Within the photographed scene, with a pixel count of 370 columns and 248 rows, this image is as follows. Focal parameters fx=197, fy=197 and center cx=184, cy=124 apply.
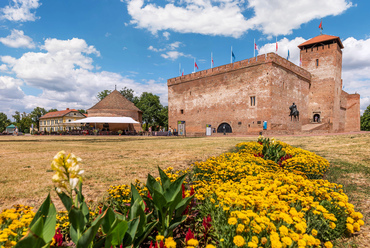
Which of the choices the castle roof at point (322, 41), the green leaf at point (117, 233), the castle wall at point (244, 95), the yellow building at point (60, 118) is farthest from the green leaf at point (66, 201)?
the yellow building at point (60, 118)

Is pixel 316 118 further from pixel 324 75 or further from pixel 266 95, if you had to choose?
pixel 266 95

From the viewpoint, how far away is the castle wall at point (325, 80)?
30141 millimetres

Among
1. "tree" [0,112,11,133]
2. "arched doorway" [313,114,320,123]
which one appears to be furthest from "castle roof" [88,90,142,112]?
"tree" [0,112,11,133]

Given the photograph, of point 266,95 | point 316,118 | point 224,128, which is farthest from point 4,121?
point 316,118

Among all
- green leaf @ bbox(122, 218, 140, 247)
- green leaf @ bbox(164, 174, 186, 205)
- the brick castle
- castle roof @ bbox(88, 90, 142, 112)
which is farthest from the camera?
castle roof @ bbox(88, 90, 142, 112)

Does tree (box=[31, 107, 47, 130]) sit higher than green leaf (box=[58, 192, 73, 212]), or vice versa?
tree (box=[31, 107, 47, 130])

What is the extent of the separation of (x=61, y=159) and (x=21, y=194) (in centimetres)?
346

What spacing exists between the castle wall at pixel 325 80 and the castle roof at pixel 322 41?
0.68 m

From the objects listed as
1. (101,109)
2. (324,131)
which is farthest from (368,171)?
(101,109)

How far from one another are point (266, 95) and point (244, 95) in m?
3.19

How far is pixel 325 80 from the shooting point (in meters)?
30.9

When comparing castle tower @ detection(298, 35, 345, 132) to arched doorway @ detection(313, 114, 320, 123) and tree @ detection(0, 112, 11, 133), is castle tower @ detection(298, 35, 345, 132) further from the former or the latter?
tree @ detection(0, 112, 11, 133)

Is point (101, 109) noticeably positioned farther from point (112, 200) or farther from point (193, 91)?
point (112, 200)

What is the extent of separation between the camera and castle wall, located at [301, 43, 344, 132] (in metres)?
30.1
